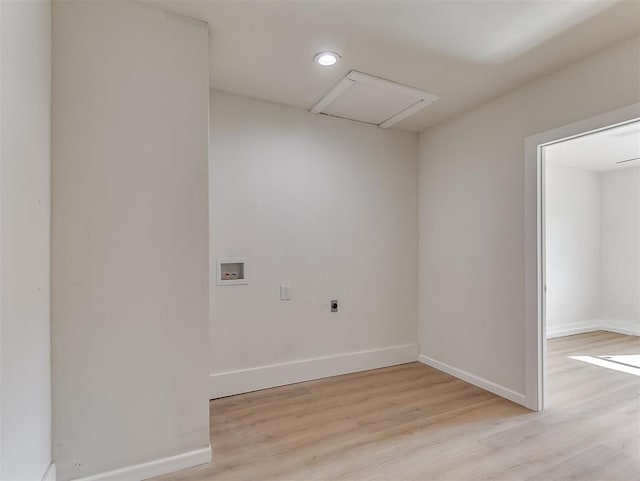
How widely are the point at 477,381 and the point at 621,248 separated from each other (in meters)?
3.88

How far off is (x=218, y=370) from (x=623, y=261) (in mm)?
5837

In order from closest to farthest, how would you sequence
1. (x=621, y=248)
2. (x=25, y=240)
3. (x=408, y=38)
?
1. (x=25, y=240)
2. (x=408, y=38)
3. (x=621, y=248)

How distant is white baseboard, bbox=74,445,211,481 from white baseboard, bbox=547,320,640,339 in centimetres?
474

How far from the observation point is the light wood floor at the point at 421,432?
1821 mm

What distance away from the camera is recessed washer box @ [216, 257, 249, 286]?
2756 millimetres

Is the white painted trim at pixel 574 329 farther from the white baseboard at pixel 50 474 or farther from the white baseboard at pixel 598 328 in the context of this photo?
the white baseboard at pixel 50 474

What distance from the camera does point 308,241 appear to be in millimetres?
3129

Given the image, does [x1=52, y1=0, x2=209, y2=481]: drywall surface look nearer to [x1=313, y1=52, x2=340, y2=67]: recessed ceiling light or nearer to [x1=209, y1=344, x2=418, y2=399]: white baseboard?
[x1=313, y1=52, x2=340, y2=67]: recessed ceiling light

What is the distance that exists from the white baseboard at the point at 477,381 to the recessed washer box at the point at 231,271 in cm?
209

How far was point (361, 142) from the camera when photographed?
3402mm

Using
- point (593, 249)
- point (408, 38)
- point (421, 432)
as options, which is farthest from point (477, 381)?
point (593, 249)

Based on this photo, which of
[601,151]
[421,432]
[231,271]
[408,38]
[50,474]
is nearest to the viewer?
[50,474]

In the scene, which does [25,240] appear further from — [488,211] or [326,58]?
[488,211]

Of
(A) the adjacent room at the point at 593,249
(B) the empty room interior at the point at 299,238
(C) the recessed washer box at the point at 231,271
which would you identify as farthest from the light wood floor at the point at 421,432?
(A) the adjacent room at the point at 593,249
